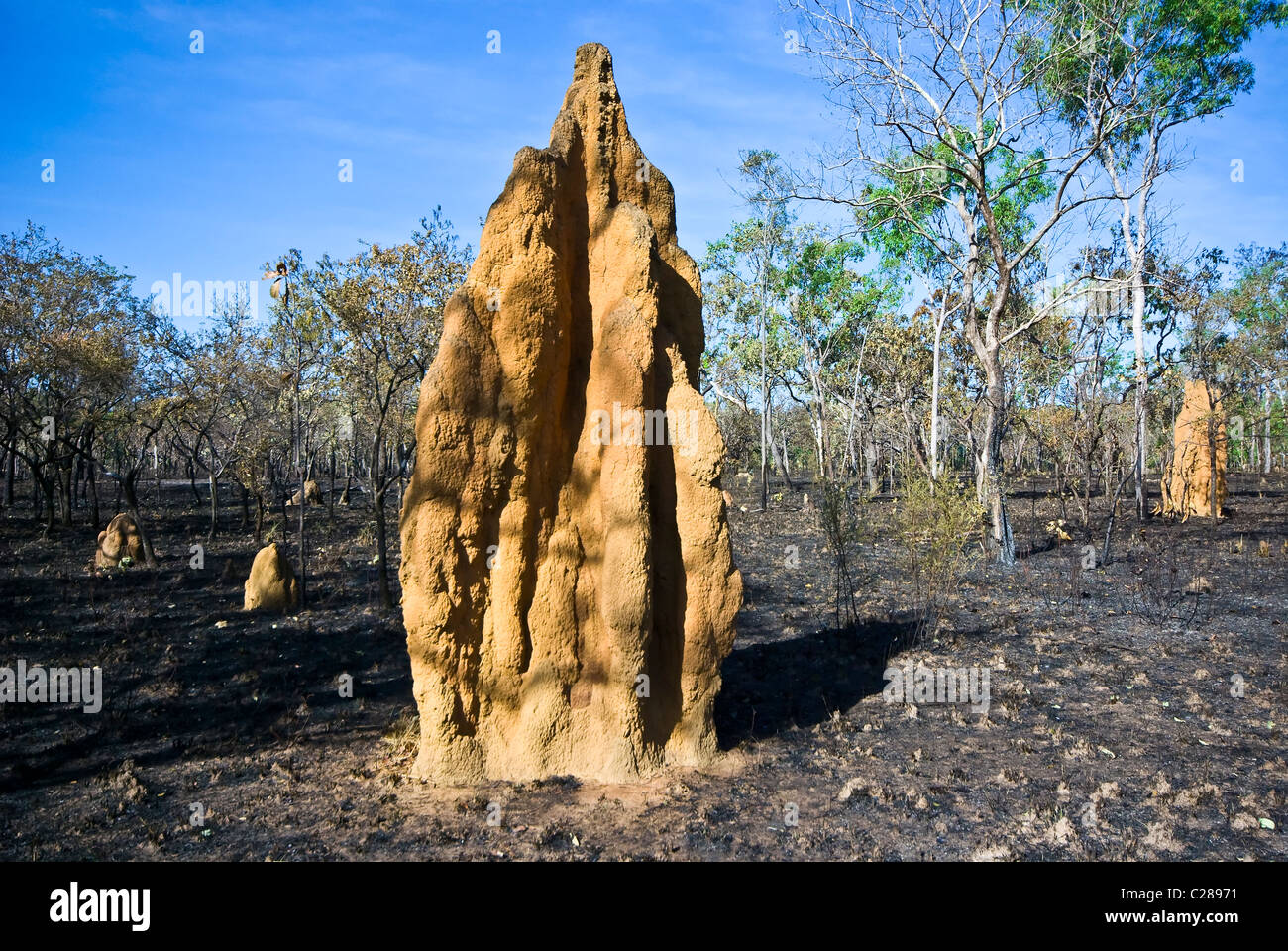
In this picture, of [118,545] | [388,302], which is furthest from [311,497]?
[388,302]

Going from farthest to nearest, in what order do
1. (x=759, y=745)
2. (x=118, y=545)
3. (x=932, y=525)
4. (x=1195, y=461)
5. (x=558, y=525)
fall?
(x=1195, y=461), (x=118, y=545), (x=932, y=525), (x=759, y=745), (x=558, y=525)

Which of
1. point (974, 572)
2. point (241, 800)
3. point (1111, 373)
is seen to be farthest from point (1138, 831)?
point (1111, 373)

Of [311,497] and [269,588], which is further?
[311,497]

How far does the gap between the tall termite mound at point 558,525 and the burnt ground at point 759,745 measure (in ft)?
1.48

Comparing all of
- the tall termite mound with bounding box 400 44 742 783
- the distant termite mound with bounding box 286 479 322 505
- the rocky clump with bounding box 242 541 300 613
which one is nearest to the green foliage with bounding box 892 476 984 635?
the tall termite mound with bounding box 400 44 742 783

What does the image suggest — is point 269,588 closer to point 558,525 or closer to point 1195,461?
point 558,525

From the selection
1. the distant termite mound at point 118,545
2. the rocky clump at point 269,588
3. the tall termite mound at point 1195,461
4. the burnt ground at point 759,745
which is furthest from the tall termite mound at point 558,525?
the tall termite mound at point 1195,461

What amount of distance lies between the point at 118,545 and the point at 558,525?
13784 millimetres

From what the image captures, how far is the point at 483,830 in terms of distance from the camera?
5.45 m

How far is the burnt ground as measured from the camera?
5.44m

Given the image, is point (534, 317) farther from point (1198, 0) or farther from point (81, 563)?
point (1198, 0)

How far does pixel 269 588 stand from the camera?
12.4m

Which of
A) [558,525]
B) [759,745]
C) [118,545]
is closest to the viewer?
[558,525]
